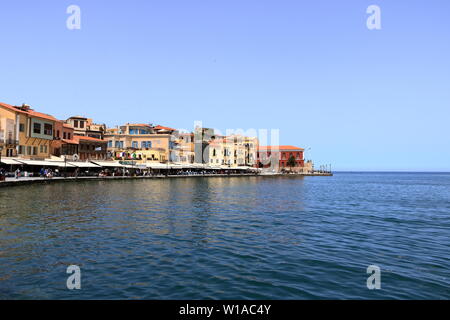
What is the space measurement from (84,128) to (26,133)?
2585 cm

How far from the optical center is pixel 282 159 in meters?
144

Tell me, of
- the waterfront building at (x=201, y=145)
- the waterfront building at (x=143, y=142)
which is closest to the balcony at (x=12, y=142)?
the waterfront building at (x=143, y=142)

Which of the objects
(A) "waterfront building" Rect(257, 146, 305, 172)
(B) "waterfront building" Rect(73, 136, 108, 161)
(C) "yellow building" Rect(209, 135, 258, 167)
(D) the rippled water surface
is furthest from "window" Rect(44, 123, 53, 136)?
(A) "waterfront building" Rect(257, 146, 305, 172)

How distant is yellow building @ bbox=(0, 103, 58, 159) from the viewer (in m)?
47.2

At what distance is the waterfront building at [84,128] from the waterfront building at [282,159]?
7816 centimetres

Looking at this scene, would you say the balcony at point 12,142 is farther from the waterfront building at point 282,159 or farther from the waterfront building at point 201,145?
the waterfront building at point 282,159

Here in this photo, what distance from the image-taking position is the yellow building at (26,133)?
1858 inches

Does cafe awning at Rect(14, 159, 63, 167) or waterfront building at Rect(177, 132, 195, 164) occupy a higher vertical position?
waterfront building at Rect(177, 132, 195, 164)

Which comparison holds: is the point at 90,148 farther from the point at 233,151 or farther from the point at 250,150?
the point at 250,150

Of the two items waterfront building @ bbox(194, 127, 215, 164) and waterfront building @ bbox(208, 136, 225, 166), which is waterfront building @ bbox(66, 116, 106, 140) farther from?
waterfront building @ bbox(208, 136, 225, 166)

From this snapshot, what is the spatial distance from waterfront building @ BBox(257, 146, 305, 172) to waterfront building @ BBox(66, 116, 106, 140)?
78.2m

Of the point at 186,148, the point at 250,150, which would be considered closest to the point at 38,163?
the point at 186,148
